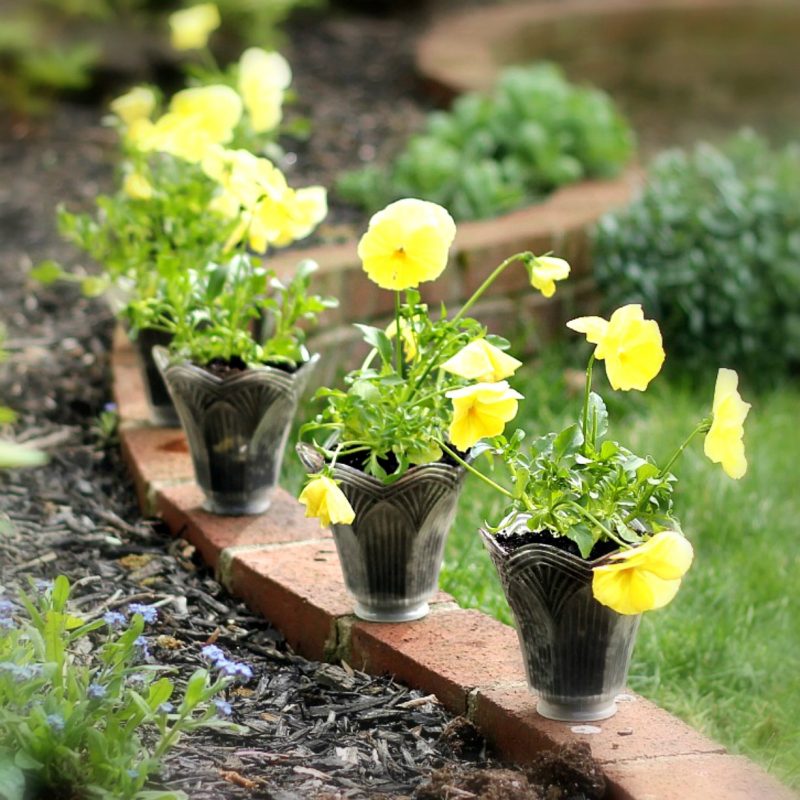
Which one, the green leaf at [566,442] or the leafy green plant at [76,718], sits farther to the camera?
the green leaf at [566,442]

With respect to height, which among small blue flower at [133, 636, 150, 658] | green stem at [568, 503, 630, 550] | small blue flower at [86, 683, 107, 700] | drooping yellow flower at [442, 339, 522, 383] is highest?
drooping yellow flower at [442, 339, 522, 383]

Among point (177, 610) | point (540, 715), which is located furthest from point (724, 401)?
point (177, 610)

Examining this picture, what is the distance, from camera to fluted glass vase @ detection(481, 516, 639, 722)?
6.01ft

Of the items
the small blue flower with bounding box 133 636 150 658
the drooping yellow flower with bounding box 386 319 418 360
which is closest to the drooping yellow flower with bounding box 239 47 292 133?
the drooping yellow flower with bounding box 386 319 418 360

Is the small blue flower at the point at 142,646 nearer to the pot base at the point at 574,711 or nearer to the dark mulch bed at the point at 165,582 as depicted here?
the dark mulch bed at the point at 165,582

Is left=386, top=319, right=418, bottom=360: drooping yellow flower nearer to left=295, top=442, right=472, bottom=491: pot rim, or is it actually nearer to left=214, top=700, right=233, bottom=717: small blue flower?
left=295, top=442, right=472, bottom=491: pot rim

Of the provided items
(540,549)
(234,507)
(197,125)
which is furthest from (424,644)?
(197,125)

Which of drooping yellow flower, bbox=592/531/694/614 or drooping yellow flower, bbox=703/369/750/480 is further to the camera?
drooping yellow flower, bbox=703/369/750/480

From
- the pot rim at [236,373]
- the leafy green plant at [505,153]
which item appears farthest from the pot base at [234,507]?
the leafy green plant at [505,153]

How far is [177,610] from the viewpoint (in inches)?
89.6

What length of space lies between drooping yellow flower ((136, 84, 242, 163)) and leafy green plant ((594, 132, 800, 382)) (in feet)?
5.51

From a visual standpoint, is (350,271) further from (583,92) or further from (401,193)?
(583,92)

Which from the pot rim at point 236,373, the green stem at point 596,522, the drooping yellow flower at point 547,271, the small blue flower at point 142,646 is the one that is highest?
the drooping yellow flower at point 547,271

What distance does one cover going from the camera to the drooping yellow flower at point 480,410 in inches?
71.9
